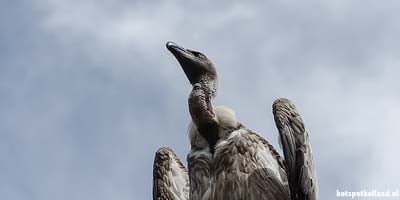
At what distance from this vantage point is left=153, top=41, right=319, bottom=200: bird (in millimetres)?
10953

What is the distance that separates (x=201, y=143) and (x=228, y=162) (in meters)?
0.49

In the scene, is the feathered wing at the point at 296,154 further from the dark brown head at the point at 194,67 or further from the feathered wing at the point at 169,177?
the feathered wing at the point at 169,177

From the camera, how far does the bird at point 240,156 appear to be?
1095cm

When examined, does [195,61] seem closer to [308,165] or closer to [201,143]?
[201,143]

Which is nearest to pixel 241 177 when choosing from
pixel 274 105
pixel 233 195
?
pixel 233 195

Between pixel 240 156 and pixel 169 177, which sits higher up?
pixel 169 177

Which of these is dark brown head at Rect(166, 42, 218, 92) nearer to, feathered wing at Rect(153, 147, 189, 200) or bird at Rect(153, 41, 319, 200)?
bird at Rect(153, 41, 319, 200)

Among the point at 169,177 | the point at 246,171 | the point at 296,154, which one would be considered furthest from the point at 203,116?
the point at 169,177

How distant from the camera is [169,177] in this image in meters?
12.3

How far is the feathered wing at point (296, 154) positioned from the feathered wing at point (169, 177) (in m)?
1.83

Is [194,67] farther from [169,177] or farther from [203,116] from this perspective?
[169,177]

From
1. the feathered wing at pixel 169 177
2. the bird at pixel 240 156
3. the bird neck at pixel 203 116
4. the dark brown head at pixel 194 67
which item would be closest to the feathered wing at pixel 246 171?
the bird at pixel 240 156

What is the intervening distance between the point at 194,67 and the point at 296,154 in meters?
1.75

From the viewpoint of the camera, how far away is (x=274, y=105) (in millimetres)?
11414
